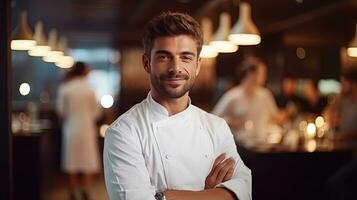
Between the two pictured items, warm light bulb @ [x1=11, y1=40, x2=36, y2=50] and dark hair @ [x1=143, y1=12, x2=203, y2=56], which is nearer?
dark hair @ [x1=143, y1=12, x2=203, y2=56]

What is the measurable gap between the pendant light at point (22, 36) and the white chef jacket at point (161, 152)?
86 centimetres

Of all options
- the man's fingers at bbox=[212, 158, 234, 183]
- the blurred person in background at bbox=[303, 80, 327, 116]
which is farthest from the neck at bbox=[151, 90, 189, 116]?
the blurred person in background at bbox=[303, 80, 327, 116]

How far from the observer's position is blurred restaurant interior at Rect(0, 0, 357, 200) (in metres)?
2.33

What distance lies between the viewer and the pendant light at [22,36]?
7.26 ft

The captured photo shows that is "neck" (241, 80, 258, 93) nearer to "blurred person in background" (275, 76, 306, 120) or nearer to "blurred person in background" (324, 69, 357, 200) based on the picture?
"blurred person in background" (324, 69, 357, 200)

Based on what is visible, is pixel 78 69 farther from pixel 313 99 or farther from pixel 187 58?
pixel 313 99

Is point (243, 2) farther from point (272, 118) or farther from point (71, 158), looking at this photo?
point (71, 158)

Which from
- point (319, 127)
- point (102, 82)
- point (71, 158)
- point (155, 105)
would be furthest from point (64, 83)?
point (102, 82)

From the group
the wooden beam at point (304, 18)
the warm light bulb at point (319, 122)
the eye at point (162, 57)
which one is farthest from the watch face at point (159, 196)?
the wooden beam at point (304, 18)

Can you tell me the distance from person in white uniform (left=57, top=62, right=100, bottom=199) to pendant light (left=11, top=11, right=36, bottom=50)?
0.76 metres

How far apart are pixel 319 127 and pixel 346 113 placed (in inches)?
21.4

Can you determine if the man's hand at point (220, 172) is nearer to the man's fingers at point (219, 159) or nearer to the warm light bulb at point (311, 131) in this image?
the man's fingers at point (219, 159)

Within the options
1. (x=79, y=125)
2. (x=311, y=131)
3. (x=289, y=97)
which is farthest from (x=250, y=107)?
(x=289, y=97)

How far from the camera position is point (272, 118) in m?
3.91
